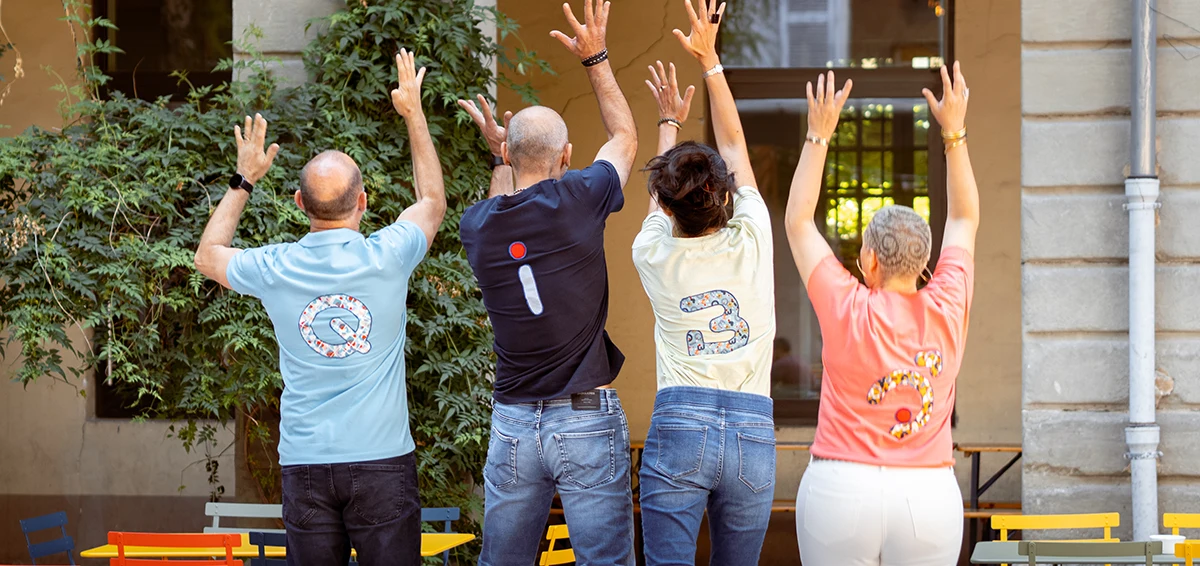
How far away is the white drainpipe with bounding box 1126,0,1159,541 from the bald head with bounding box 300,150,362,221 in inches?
142

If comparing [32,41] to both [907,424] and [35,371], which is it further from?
[907,424]

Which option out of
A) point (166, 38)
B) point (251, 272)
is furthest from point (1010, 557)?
point (166, 38)

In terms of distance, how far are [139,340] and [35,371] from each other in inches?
17.0

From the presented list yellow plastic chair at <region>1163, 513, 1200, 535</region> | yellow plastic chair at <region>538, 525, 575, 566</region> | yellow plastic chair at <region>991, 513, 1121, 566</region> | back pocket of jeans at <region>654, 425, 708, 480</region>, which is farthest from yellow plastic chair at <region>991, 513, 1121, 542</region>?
back pocket of jeans at <region>654, 425, 708, 480</region>

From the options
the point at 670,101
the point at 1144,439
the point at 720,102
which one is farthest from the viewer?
the point at 1144,439

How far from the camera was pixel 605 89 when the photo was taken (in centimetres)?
339

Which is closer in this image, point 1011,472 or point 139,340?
point 139,340

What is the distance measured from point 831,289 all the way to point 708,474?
568 mm

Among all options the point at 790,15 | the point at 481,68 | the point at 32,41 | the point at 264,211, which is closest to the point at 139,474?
the point at 32,41

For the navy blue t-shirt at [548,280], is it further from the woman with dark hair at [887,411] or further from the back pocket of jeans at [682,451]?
the woman with dark hair at [887,411]

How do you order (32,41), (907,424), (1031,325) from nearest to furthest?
1. (907,424)
2. (1031,325)
3. (32,41)

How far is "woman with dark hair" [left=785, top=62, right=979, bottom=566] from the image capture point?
288 centimetres

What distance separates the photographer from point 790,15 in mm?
8344

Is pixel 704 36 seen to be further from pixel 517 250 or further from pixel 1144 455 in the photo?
pixel 1144 455
